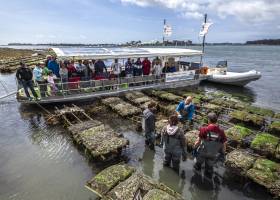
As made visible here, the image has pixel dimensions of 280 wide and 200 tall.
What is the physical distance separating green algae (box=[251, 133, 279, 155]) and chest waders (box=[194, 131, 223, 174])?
8.44 feet

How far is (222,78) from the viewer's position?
70.0 ft

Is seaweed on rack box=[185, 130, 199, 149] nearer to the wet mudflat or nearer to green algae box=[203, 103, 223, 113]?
the wet mudflat

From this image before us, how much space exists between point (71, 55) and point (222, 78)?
14502 millimetres

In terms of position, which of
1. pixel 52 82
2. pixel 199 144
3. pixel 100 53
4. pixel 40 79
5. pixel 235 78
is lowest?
pixel 235 78

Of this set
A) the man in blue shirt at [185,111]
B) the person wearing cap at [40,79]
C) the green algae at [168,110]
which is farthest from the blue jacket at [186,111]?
the person wearing cap at [40,79]

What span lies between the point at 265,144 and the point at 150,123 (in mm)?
4344

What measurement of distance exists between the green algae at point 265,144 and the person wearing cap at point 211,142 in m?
2.47

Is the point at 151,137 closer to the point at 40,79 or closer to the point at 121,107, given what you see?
the point at 121,107

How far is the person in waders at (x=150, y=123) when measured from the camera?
26.3 feet

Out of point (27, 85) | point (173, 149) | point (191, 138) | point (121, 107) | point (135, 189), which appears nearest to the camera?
point (135, 189)

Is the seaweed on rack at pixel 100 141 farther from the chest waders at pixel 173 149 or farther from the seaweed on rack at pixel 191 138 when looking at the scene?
the seaweed on rack at pixel 191 138

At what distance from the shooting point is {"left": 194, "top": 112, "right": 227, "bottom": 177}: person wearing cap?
6.21 metres

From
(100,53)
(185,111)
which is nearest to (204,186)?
(185,111)

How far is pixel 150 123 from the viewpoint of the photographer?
323 inches
